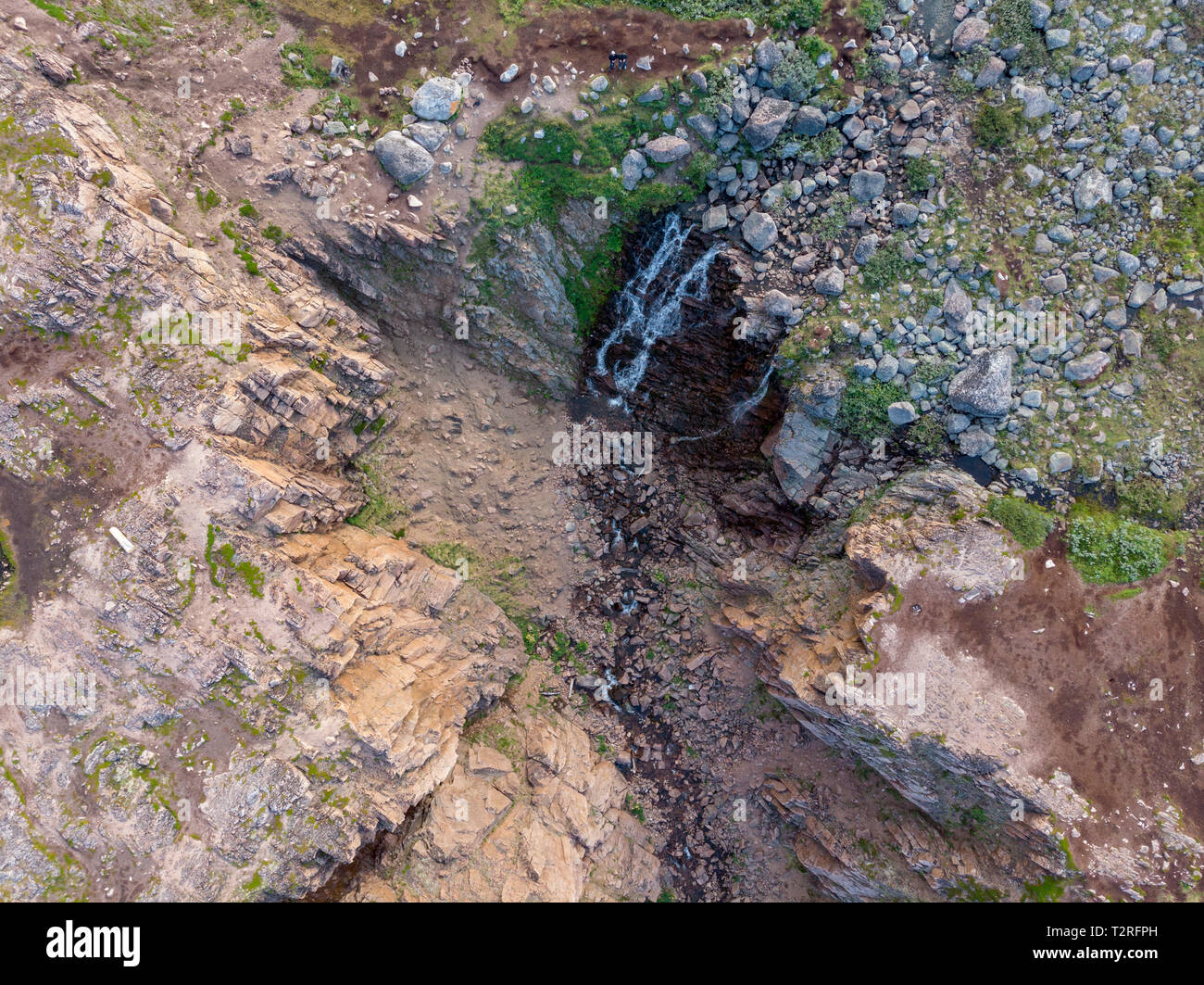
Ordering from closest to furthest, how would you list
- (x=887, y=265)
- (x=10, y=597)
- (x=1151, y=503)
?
(x=10, y=597), (x=1151, y=503), (x=887, y=265)

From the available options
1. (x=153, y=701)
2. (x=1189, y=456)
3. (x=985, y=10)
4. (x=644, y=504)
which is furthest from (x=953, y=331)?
(x=153, y=701)

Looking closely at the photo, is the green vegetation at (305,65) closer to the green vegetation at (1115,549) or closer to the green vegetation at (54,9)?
the green vegetation at (54,9)

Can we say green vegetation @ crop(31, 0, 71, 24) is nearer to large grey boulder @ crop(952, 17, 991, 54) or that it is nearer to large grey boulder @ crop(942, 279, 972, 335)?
large grey boulder @ crop(952, 17, 991, 54)

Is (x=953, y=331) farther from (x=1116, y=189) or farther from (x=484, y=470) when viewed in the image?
(x=484, y=470)

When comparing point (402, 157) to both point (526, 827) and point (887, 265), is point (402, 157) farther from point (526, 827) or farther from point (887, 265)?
point (526, 827)

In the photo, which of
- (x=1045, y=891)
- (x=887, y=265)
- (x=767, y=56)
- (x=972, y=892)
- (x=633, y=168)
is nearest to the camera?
(x=1045, y=891)

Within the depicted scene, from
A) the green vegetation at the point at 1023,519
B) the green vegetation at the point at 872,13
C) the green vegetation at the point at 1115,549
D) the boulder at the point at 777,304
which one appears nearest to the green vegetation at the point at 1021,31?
the green vegetation at the point at 872,13

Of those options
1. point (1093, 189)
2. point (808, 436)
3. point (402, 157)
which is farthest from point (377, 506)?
point (1093, 189)
